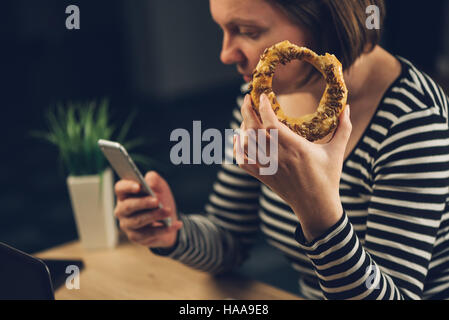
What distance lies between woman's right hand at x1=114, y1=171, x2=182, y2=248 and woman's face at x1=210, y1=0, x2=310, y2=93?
31 cm

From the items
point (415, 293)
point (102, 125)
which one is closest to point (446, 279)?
point (415, 293)

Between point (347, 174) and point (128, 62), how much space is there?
5.02 m

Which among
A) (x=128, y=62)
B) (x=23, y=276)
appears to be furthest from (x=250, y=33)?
(x=128, y=62)

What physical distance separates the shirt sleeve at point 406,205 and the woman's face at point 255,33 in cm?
21

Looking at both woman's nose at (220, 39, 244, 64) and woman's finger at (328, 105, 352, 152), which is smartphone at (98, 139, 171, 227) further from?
woman's finger at (328, 105, 352, 152)

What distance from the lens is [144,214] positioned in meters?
0.98

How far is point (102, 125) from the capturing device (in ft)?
4.05

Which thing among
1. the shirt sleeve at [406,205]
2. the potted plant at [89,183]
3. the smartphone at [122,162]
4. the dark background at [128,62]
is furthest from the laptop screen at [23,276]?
the dark background at [128,62]

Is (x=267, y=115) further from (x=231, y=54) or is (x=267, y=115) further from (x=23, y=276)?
(x=23, y=276)

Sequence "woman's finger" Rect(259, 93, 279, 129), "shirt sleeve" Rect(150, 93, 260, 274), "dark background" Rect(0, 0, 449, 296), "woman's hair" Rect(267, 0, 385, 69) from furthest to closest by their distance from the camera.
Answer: "dark background" Rect(0, 0, 449, 296), "shirt sleeve" Rect(150, 93, 260, 274), "woman's hair" Rect(267, 0, 385, 69), "woman's finger" Rect(259, 93, 279, 129)

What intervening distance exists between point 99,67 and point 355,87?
521 centimetres

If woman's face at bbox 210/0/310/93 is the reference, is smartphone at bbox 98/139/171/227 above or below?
below

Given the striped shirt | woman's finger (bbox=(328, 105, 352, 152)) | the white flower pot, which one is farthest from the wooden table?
woman's finger (bbox=(328, 105, 352, 152))

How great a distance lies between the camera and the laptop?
0.65 m
